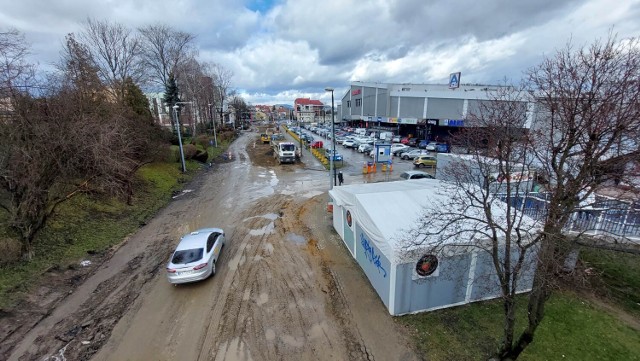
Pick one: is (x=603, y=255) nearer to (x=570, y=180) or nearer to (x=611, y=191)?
(x=611, y=191)

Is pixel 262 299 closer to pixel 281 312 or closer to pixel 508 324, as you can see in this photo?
pixel 281 312

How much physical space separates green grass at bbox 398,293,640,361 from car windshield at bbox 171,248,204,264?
6817 mm

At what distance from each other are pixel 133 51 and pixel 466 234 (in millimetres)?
38697

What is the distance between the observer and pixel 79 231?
13250 mm

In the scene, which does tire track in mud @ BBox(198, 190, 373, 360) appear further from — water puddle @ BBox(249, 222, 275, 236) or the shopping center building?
the shopping center building

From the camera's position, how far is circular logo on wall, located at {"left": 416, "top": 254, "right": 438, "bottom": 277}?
25.7 feet

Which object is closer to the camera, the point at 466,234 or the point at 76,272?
the point at 466,234

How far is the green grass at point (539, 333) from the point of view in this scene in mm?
6906

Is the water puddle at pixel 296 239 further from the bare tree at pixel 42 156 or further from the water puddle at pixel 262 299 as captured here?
the bare tree at pixel 42 156

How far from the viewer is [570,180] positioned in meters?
4.98

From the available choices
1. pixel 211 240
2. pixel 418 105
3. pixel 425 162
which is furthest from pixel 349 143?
pixel 211 240

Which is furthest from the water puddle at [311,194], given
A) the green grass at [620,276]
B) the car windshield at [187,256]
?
the green grass at [620,276]

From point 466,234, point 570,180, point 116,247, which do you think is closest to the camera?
point 570,180

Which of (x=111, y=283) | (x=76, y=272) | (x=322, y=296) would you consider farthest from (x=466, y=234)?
(x=76, y=272)
